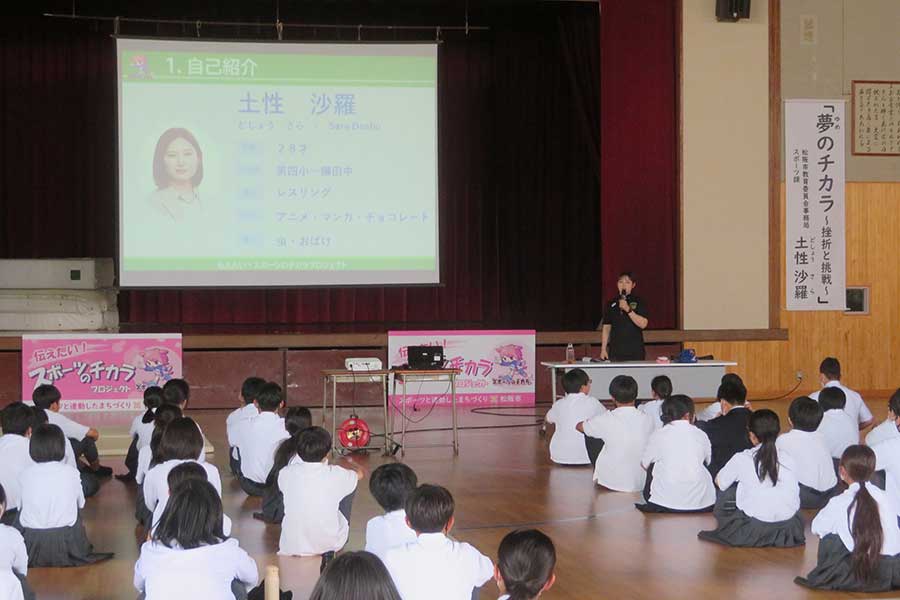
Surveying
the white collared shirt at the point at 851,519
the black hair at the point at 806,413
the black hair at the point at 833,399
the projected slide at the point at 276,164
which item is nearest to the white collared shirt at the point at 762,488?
the black hair at the point at 806,413

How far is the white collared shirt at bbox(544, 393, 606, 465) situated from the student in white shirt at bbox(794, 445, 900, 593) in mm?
3108

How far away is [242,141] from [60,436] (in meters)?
6.36

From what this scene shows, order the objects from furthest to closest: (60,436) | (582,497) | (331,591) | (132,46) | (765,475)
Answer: (132,46)
(582,497)
(765,475)
(60,436)
(331,591)

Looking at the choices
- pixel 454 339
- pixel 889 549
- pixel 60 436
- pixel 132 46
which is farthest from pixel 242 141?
pixel 889 549

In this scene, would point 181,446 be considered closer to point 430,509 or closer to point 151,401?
point 430,509

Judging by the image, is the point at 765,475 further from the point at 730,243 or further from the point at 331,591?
the point at 730,243

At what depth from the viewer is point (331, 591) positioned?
2.14 meters

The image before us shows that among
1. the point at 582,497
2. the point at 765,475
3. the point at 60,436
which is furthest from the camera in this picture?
the point at 582,497

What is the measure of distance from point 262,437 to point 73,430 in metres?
1.15

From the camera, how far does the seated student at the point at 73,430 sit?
6258mm

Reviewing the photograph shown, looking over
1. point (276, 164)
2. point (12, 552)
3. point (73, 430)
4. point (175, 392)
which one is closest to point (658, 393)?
point (175, 392)

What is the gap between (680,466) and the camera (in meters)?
6.04

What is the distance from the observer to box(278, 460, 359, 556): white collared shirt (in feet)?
16.3

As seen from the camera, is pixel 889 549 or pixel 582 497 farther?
pixel 582 497
